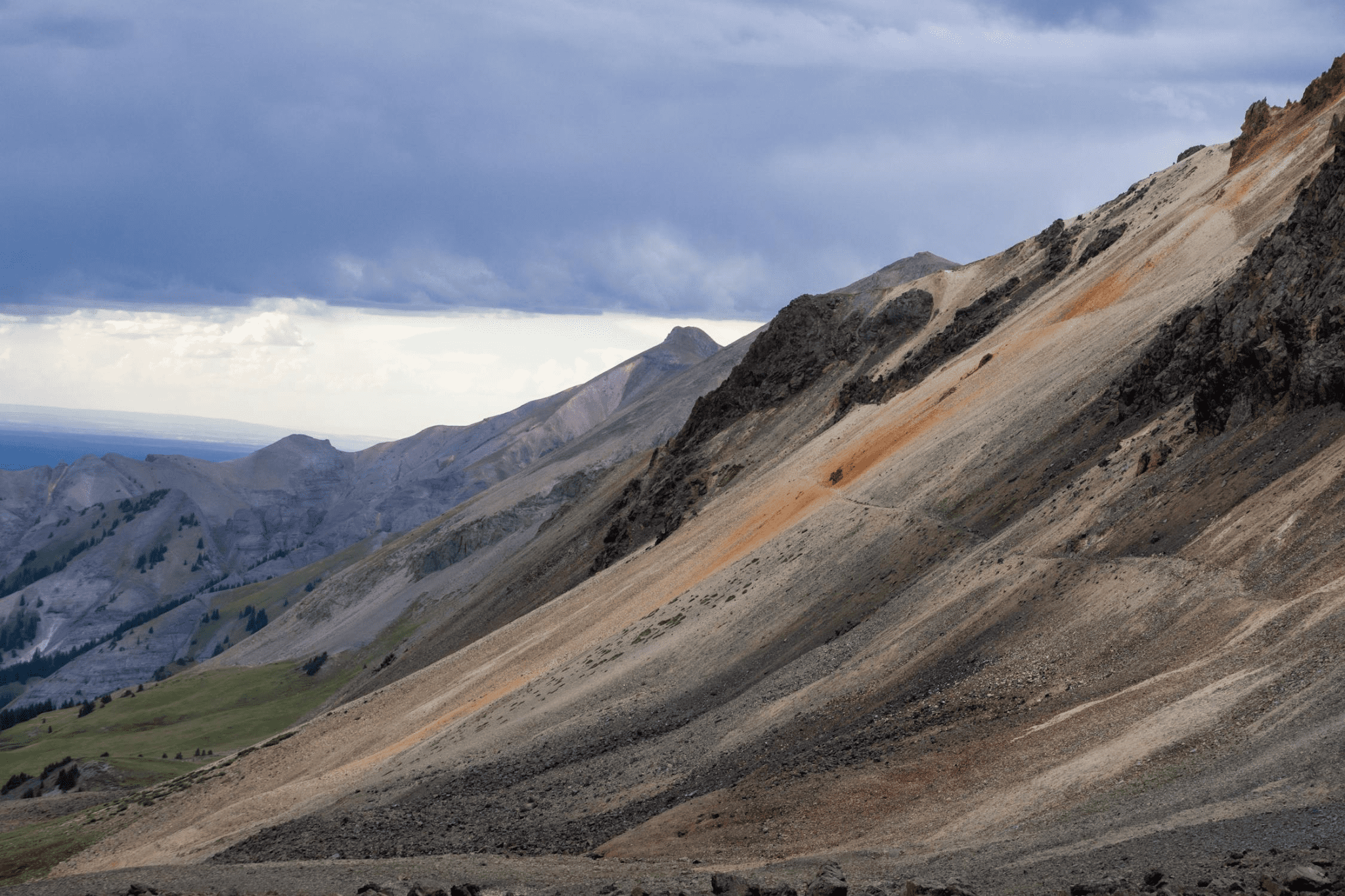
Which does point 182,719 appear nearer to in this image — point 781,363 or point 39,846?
point 39,846

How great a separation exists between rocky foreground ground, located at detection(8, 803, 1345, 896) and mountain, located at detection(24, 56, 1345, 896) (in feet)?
0.36

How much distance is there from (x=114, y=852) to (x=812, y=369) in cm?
6607

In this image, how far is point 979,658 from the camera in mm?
32906

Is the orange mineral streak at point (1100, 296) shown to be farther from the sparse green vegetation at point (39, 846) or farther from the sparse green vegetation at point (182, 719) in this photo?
the sparse green vegetation at point (182, 719)

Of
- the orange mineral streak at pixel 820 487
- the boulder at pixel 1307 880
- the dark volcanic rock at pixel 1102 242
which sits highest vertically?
the dark volcanic rock at pixel 1102 242

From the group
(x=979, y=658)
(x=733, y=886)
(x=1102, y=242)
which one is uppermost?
(x=1102, y=242)

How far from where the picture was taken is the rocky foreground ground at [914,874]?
50.6 ft

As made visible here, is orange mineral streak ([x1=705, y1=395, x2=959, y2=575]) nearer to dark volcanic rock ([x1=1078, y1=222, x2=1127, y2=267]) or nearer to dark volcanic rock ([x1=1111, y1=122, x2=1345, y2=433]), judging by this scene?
dark volcanic rock ([x1=1111, y1=122, x2=1345, y2=433])

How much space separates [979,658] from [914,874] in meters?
14.5

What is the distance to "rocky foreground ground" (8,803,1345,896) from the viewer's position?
15414 millimetres

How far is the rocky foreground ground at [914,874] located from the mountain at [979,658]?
0.11m

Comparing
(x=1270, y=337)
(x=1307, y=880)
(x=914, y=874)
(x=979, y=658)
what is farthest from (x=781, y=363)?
(x=1307, y=880)

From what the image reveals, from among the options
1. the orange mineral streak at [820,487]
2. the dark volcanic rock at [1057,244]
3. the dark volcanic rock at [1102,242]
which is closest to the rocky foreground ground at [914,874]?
the orange mineral streak at [820,487]

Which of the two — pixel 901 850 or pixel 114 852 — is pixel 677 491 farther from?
pixel 901 850
